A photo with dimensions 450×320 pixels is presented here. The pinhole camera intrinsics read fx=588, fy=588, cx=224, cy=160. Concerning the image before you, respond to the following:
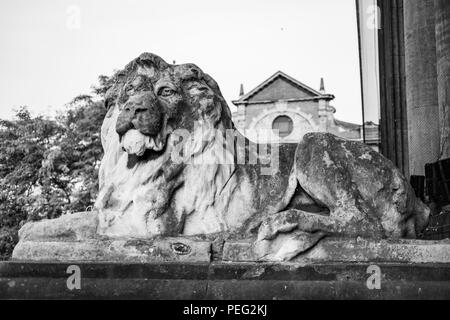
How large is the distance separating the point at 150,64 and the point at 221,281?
84.1 inches

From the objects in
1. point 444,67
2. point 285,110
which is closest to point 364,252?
point 444,67

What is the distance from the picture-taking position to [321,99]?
50594 millimetres

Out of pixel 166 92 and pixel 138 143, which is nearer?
pixel 138 143

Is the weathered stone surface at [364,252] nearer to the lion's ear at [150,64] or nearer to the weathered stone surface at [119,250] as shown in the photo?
the weathered stone surface at [119,250]

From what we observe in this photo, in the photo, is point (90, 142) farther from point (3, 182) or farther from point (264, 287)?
point (264, 287)

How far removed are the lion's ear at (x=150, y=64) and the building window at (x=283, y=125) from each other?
4337 centimetres

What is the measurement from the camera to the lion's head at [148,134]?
495 centimetres

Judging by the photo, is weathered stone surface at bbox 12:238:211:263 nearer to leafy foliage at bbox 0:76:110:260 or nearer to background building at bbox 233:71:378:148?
leafy foliage at bbox 0:76:110:260

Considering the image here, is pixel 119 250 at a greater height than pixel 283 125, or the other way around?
pixel 283 125

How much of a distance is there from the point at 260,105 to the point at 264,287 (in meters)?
48.6

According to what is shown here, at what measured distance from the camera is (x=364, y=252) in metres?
4.51

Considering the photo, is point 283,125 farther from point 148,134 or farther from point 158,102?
point 148,134

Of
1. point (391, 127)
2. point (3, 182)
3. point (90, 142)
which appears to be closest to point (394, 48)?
point (391, 127)

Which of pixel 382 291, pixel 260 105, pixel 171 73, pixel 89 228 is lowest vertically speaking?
pixel 382 291
